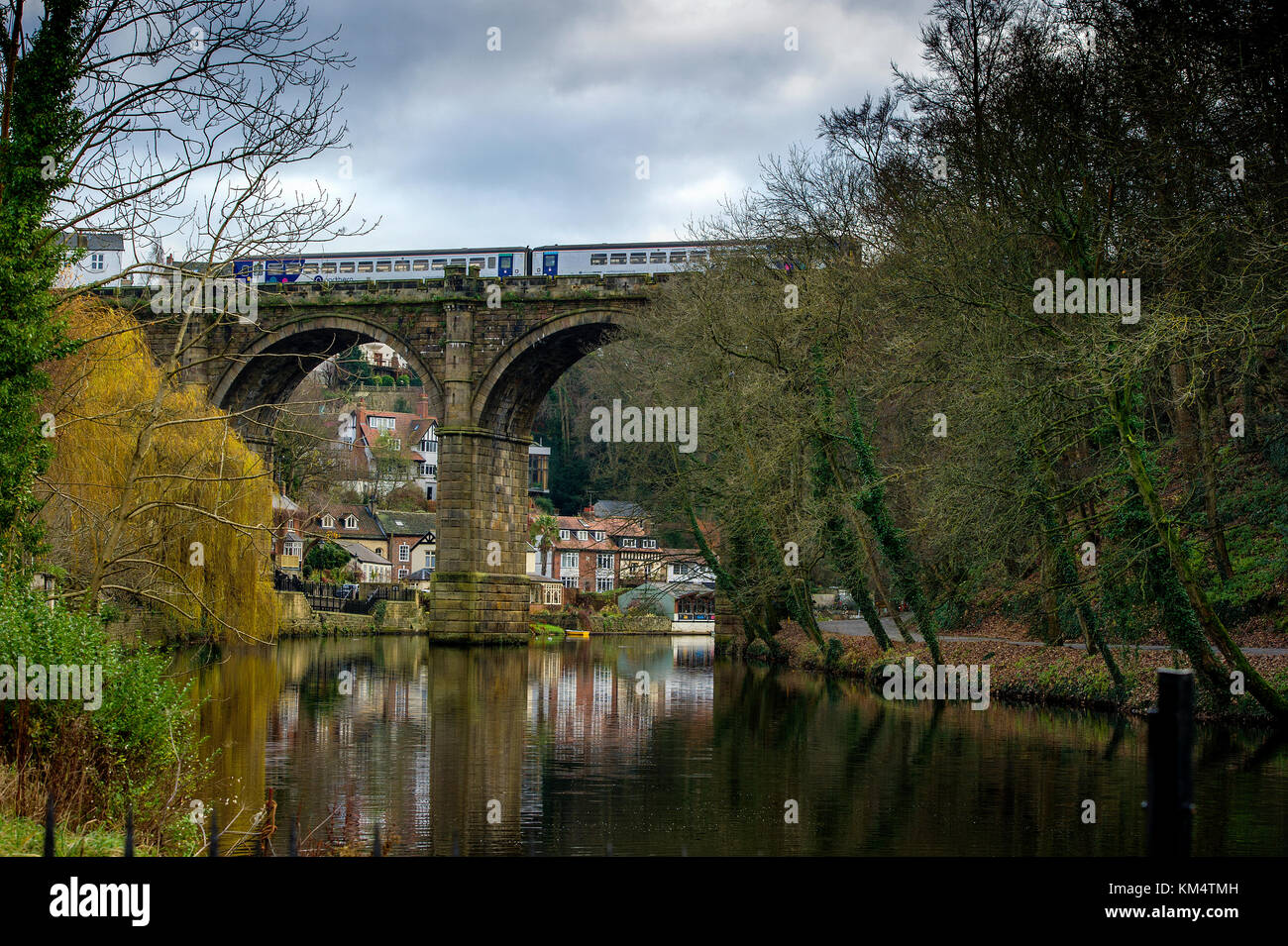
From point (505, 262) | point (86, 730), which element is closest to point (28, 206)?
point (86, 730)

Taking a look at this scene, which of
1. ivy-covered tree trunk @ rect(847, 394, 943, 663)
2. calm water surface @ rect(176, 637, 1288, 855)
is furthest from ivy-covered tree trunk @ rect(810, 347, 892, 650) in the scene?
calm water surface @ rect(176, 637, 1288, 855)

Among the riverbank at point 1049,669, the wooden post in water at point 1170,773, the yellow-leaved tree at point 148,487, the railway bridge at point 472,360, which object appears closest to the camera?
Result: the wooden post in water at point 1170,773

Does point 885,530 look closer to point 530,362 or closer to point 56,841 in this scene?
point 56,841

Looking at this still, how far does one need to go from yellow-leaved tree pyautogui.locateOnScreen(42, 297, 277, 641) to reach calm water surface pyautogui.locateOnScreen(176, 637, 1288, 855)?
2.37 meters

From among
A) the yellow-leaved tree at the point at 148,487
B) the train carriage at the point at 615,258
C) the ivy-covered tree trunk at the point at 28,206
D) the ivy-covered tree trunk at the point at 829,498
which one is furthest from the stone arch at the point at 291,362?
the ivy-covered tree trunk at the point at 28,206

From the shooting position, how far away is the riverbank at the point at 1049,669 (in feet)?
59.9

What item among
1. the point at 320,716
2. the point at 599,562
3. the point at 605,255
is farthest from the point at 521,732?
the point at 599,562

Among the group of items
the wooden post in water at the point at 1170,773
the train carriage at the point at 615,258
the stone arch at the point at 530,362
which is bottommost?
the wooden post in water at the point at 1170,773

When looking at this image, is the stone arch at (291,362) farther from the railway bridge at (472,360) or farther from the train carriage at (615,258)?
the train carriage at (615,258)

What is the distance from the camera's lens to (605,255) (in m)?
41.9

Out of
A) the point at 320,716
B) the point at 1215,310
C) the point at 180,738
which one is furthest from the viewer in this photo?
the point at 320,716

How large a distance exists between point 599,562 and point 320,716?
60.8 metres

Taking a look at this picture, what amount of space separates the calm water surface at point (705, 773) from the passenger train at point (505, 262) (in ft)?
60.2
